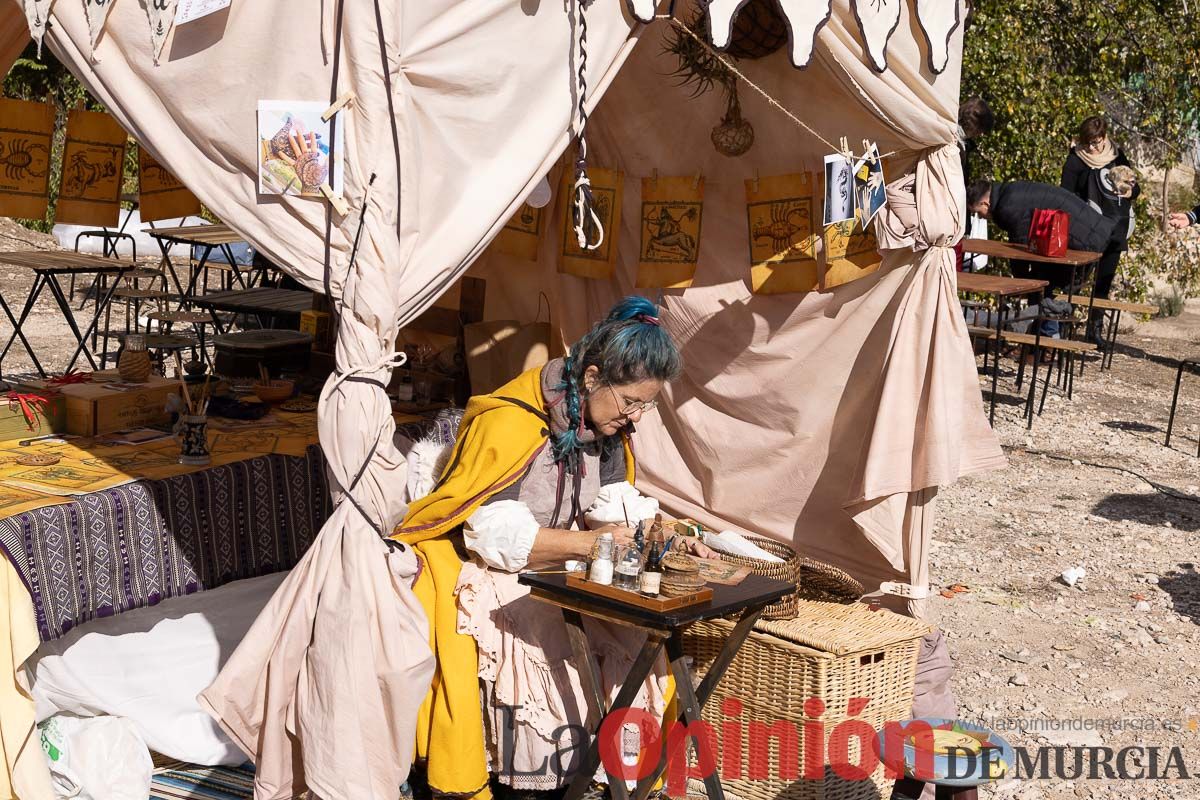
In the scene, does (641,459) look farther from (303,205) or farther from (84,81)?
(84,81)

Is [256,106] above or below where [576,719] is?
above

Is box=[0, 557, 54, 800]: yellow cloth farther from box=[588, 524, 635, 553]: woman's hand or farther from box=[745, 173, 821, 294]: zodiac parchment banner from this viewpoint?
box=[745, 173, 821, 294]: zodiac parchment banner

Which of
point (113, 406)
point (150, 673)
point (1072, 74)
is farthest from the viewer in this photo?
point (1072, 74)

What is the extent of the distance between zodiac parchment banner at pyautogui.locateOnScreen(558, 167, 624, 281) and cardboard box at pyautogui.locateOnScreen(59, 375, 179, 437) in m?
1.61

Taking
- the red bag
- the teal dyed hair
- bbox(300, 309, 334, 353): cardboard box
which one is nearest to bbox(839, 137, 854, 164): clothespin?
the teal dyed hair

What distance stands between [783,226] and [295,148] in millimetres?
2185

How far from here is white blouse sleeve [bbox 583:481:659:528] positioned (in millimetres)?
3641

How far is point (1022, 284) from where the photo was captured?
7.95 m

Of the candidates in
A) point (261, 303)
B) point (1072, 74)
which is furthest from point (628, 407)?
point (1072, 74)

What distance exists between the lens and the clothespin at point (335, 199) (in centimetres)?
279

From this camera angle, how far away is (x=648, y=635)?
3.02 meters

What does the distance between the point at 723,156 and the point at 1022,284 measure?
4063 mm

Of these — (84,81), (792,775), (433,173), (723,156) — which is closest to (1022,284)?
(723,156)

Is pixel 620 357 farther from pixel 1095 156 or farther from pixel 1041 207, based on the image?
pixel 1095 156
